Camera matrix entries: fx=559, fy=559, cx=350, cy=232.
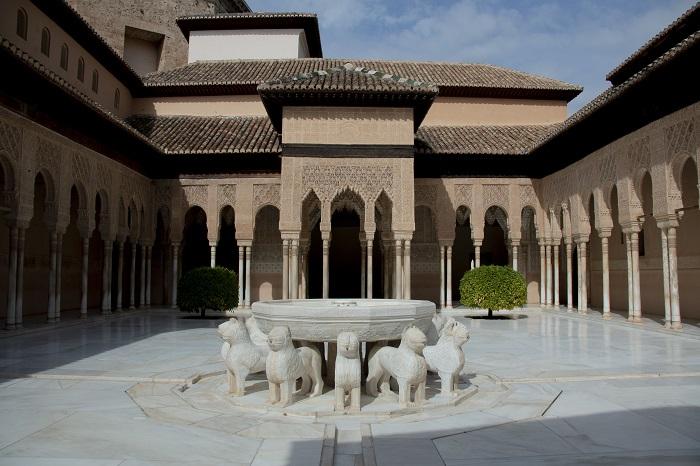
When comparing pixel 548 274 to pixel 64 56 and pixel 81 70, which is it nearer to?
pixel 81 70

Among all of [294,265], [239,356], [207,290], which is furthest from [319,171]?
[239,356]

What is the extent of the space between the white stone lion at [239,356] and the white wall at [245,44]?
72.1ft

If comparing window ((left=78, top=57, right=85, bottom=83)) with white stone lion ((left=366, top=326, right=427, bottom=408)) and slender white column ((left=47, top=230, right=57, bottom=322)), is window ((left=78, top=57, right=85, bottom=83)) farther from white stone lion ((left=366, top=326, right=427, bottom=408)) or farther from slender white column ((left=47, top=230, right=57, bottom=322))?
white stone lion ((left=366, top=326, right=427, bottom=408))

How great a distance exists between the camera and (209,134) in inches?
789

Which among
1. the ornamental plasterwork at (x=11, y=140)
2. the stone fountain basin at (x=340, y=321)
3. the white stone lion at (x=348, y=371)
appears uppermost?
the ornamental plasterwork at (x=11, y=140)

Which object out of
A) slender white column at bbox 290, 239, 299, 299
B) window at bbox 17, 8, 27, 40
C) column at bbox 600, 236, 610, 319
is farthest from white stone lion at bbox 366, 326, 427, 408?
window at bbox 17, 8, 27, 40

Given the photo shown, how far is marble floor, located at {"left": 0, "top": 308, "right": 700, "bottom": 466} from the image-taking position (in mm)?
3812

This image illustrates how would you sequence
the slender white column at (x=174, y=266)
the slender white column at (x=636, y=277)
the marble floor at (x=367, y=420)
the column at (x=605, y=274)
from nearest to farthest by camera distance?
the marble floor at (x=367, y=420)
the slender white column at (x=636, y=277)
the column at (x=605, y=274)
the slender white column at (x=174, y=266)

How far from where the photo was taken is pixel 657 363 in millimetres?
7836

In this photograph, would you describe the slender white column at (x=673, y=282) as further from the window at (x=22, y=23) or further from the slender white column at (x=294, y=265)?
the window at (x=22, y=23)

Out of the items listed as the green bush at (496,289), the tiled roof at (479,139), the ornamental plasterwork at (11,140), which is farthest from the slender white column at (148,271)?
the green bush at (496,289)

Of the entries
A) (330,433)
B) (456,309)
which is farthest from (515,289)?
(330,433)

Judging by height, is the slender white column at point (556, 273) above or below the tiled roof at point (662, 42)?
below

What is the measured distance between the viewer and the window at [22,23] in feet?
48.2
